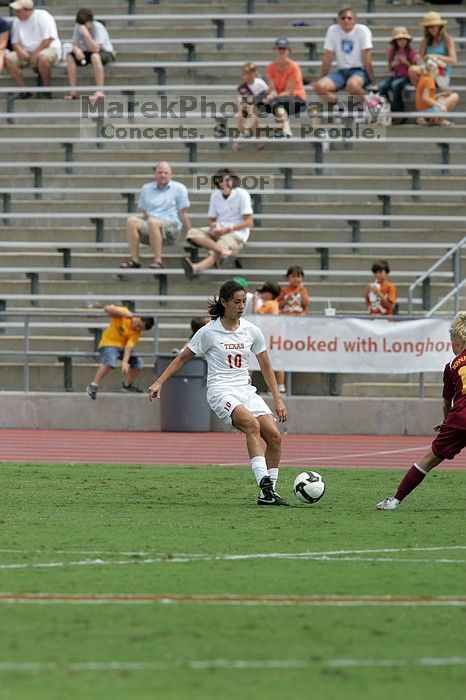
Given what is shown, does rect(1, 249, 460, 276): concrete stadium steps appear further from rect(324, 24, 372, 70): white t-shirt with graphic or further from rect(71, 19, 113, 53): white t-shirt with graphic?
rect(71, 19, 113, 53): white t-shirt with graphic

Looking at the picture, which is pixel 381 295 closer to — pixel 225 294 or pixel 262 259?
pixel 262 259

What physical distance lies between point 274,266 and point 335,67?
549 centimetres

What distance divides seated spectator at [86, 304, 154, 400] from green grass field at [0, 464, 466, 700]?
27.6 feet

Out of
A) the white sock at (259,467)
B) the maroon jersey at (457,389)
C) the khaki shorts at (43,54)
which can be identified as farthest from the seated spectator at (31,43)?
the maroon jersey at (457,389)

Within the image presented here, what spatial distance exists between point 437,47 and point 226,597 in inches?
797

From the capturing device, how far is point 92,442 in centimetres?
2052

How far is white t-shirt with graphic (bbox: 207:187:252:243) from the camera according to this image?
24453mm

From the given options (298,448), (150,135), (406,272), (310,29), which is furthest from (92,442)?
(310,29)

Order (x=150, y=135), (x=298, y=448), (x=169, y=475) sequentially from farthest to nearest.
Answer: (x=150, y=135)
(x=298, y=448)
(x=169, y=475)

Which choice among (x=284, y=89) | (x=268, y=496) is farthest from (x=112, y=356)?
(x=268, y=496)

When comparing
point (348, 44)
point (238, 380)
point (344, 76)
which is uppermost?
point (348, 44)

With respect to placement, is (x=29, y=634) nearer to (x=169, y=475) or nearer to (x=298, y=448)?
(x=169, y=475)

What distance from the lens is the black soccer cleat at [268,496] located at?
13031 millimetres

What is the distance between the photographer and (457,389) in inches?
485
